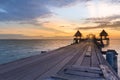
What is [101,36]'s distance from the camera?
5744 centimetres

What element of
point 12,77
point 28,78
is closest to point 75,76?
point 28,78

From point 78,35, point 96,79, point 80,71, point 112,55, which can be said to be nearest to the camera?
point 96,79

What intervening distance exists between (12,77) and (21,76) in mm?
290

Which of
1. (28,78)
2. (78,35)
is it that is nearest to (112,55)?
(28,78)

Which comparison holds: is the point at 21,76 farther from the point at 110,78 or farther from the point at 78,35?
the point at 78,35

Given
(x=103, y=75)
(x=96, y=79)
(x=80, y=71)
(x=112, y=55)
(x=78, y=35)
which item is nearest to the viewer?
(x=96, y=79)

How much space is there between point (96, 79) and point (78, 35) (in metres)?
49.1

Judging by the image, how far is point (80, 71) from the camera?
6.76 metres

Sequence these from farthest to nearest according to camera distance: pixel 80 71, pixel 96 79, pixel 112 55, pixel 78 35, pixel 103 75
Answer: pixel 78 35 → pixel 112 55 → pixel 80 71 → pixel 103 75 → pixel 96 79

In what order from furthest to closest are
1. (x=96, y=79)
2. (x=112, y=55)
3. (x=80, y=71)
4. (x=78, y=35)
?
(x=78, y=35)
(x=112, y=55)
(x=80, y=71)
(x=96, y=79)

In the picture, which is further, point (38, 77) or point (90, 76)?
point (38, 77)

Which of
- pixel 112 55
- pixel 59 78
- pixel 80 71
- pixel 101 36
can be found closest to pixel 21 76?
pixel 59 78

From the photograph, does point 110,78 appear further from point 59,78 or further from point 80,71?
point 59,78

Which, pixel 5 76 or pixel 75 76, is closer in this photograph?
pixel 75 76
